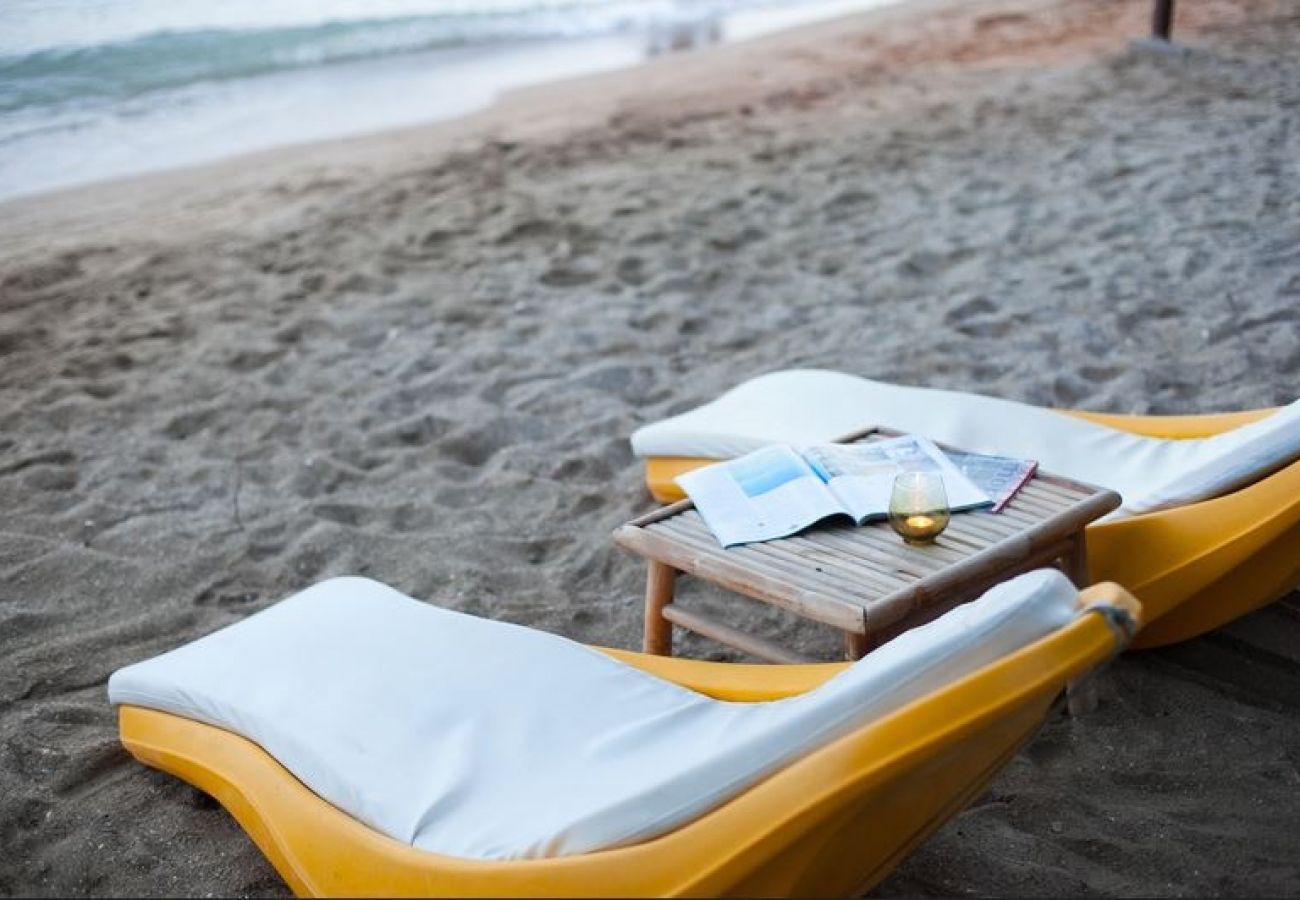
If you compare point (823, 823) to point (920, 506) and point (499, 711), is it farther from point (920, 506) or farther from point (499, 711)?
point (920, 506)

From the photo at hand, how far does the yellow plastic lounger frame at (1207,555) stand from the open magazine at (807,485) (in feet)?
0.83

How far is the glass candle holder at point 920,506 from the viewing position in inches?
95.0

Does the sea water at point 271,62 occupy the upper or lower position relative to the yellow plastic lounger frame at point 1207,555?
upper

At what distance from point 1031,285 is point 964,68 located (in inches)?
154

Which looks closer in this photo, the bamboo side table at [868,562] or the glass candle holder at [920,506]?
the bamboo side table at [868,562]

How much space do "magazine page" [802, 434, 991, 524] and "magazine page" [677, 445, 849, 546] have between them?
0.03m

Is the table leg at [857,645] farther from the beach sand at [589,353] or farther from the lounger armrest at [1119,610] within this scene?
the lounger armrest at [1119,610]

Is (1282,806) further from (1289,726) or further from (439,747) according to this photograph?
(439,747)

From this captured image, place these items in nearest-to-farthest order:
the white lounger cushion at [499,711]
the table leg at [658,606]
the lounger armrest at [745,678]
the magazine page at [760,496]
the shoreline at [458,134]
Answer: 1. the white lounger cushion at [499,711]
2. the lounger armrest at [745,678]
3. the magazine page at [760,496]
4. the table leg at [658,606]
5. the shoreline at [458,134]

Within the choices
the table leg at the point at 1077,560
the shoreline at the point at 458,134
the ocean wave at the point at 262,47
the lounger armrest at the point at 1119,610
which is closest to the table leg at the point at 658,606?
the table leg at the point at 1077,560

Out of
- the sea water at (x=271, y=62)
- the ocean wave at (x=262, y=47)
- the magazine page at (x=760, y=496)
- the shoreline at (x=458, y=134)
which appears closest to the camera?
the magazine page at (x=760, y=496)

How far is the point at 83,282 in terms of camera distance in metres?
5.55

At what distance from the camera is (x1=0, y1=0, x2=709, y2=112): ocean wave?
8.91 metres

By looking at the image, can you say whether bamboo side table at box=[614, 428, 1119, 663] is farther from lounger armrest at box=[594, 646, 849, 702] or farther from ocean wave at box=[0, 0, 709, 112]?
ocean wave at box=[0, 0, 709, 112]
